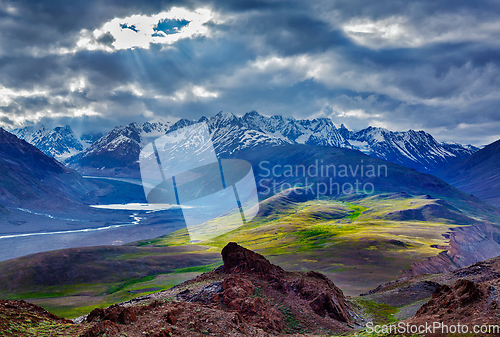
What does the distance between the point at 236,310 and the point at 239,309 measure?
0.42 metres

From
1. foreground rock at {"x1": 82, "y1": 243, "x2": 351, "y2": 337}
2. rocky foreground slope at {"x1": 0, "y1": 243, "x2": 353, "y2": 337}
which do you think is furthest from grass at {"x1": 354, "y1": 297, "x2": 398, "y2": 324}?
foreground rock at {"x1": 82, "y1": 243, "x2": 351, "y2": 337}

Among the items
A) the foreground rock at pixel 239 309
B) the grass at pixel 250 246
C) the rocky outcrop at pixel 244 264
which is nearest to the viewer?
the foreground rock at pixel 239 309

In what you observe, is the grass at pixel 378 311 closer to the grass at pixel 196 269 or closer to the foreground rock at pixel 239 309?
the foreground rock at pixel 239 309

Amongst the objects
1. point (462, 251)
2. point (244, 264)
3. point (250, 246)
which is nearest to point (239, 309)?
point (244, 264)

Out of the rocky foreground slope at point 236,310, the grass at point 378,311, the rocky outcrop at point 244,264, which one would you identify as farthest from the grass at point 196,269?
the rocky outcrop at point 244,264

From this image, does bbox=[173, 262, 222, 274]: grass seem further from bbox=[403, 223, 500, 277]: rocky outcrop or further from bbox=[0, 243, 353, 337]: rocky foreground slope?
bbox=[0, 243, 353, 337]: rocky foreground slope

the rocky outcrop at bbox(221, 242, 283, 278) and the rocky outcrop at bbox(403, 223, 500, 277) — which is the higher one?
the rocky outcrop at bbox(221, 242, 283, 278)

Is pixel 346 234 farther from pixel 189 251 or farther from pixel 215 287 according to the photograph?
pixel 215 287

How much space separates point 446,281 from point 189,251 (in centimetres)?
13065

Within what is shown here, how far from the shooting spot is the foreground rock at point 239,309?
25.8 metres

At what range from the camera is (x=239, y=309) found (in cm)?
3503

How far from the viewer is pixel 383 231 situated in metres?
181

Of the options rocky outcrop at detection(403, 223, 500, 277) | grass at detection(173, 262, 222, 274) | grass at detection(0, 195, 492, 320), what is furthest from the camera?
grass at detection(173, 262, 222, 274)

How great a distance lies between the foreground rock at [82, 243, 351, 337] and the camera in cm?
2575
